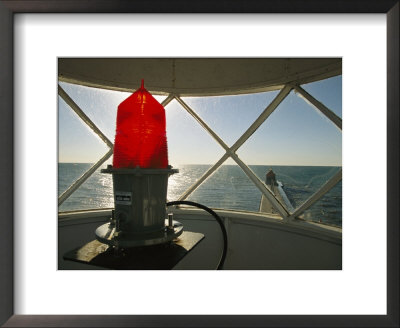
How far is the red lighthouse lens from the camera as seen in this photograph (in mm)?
998

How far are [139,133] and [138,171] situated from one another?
0.57ft

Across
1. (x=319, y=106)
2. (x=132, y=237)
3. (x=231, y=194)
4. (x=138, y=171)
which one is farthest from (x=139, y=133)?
(x=231, y=194)

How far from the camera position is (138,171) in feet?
3.22

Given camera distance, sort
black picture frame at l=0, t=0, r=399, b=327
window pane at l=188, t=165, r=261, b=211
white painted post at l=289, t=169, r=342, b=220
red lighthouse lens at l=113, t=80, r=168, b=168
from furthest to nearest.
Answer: window pane at l=188, t=165, r=261, b=211, white painted post at l=289, t=169, r=342, b=220, red lighthouse lens at l=113, t=80, r=168, b=168, black picture frame at l=0, t=0, r=399, b=327

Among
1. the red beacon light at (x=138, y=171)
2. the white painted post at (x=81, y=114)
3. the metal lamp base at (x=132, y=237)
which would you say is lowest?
the metal lamp base at (x=132, y=237)

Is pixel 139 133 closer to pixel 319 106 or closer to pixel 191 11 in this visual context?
pixel 191 11

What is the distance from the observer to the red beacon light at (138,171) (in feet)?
3.27

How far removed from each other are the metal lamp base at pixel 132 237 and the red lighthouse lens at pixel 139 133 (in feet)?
1.04

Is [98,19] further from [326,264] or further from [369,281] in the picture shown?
[326,264]

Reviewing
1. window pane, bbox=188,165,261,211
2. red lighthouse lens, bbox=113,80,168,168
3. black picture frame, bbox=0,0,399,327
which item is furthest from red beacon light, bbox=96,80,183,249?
window pane, bbox=188,165,261,211

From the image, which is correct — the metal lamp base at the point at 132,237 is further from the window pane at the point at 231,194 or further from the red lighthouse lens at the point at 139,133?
the window pane at the point at 231,194

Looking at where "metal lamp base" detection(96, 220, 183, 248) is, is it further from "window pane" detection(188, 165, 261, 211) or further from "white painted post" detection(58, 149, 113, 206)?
"window pane" detection(188, 165, 261, 211)

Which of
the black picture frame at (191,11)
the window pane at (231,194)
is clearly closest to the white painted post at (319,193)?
the black picture frame at (191,11)

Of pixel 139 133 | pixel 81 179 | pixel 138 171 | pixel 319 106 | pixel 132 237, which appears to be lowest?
pixel 132 237
